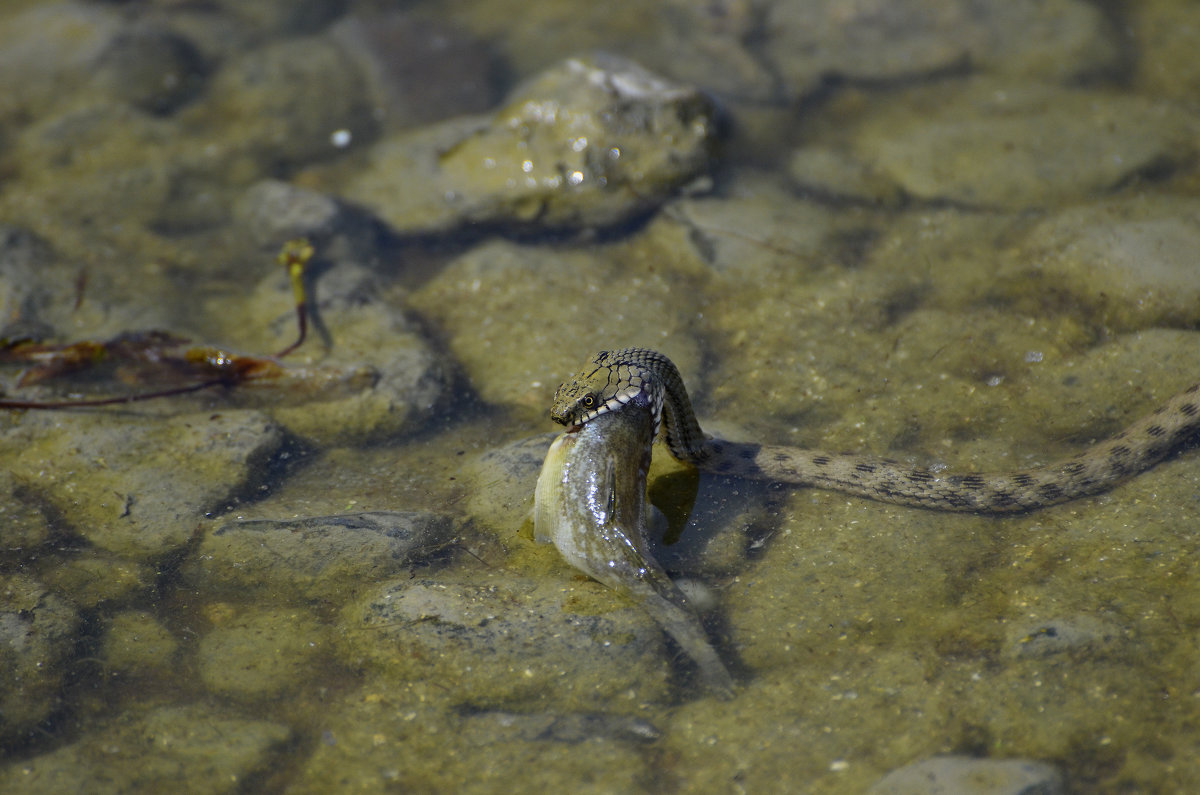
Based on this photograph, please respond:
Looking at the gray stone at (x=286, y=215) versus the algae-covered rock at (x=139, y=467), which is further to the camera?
the gray stone at (x=286, y=215)

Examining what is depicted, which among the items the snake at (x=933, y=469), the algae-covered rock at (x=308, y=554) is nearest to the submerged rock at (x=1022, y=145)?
the snake at (x=933, y=469)

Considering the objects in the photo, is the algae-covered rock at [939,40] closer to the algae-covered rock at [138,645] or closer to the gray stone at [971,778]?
the gray stone at [971,778]

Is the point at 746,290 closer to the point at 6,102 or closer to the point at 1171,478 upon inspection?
the point at 1171,478

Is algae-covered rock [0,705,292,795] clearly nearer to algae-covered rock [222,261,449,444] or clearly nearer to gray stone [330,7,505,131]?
algae-covered rock [222,261,449,444]

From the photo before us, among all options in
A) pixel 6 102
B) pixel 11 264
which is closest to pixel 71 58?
pixel 6 102

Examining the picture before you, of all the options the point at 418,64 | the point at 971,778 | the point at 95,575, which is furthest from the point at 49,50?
the point at 971,778
